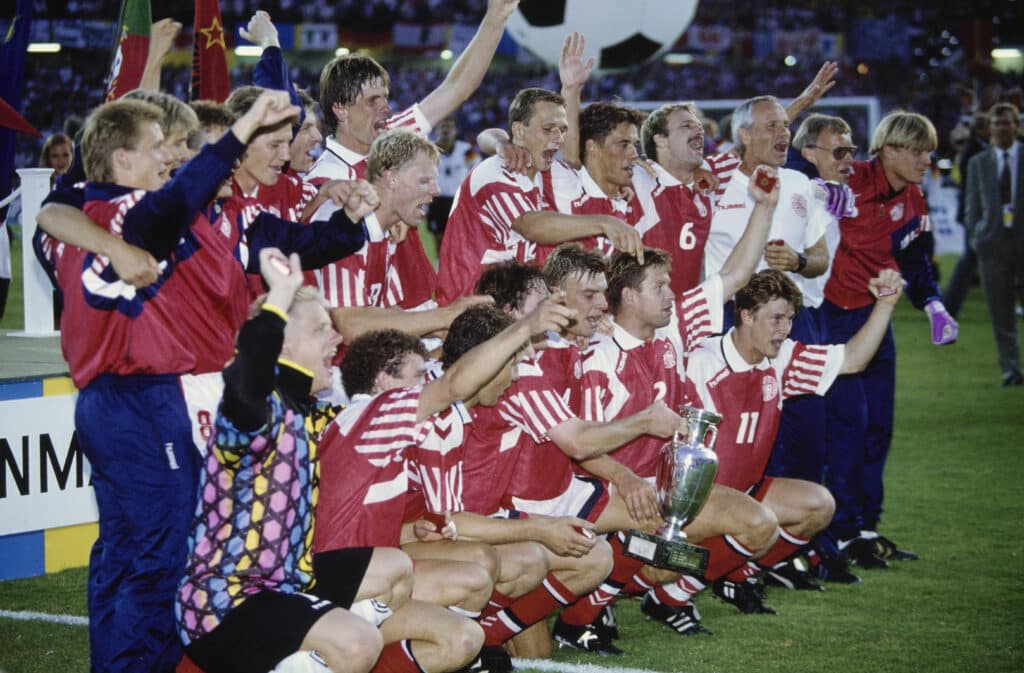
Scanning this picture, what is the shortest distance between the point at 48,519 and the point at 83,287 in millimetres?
2351

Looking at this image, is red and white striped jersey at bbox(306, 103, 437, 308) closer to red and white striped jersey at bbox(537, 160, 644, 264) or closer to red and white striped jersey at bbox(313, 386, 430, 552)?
red and white striped jersey at bbox(537, 160, 644, 264)

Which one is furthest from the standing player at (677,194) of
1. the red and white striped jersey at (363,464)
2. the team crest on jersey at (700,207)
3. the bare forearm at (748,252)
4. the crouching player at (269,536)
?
the crouching player at (269,536)

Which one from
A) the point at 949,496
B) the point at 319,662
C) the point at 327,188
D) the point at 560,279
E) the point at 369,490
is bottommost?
the point at 949,496

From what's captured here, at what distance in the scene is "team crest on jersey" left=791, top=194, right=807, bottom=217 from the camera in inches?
269

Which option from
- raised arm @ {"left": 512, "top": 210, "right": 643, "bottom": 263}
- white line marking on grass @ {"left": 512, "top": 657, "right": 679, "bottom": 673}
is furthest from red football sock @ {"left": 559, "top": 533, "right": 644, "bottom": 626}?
raised arm @ {"left": 512, "top": 210, "right": 643, "bottom": 263}

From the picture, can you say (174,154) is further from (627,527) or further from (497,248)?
(627,527)

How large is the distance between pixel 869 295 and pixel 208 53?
3550 mm

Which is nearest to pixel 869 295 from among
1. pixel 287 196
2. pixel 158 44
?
pixel 287 196

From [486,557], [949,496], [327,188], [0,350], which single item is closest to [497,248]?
[327,188]

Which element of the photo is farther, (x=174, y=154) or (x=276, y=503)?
(x=174, y=154)

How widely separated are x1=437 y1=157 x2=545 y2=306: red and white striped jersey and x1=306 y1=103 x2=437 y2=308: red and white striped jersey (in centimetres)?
10

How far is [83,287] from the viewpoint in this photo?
13.3ft

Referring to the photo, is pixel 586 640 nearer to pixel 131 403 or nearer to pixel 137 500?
pixel 137 500

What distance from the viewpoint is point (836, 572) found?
6398 millimetres
